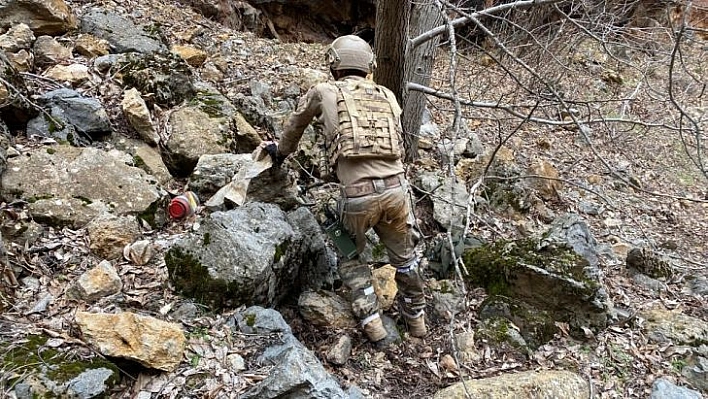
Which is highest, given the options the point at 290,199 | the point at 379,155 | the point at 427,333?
the point at 379,155

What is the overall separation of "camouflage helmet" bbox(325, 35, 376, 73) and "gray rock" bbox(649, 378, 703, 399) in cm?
306

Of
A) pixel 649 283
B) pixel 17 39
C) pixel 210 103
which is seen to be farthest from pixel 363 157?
pixel 17 39

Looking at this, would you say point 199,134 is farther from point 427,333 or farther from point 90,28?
point 427,333

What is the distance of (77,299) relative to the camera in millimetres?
2975

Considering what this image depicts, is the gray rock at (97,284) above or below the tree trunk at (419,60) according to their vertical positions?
below

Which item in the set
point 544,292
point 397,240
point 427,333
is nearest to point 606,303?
point 544,292

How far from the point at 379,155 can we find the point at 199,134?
2255mm

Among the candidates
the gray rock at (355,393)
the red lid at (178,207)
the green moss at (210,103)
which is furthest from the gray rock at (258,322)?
the green moss at (210,103)

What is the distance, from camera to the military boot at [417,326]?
3.71m

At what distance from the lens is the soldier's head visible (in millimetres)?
3398

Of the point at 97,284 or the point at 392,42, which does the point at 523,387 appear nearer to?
the point at 97,284

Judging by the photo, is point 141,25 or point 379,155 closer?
point 379,155

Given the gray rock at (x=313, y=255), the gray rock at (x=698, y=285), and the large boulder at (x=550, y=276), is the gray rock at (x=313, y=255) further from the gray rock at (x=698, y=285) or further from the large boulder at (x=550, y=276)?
the gray rock at (x=698, y=285)

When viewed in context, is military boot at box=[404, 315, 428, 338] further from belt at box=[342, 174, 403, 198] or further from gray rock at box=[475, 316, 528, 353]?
belt at box=[342, 174, 403, 198]
